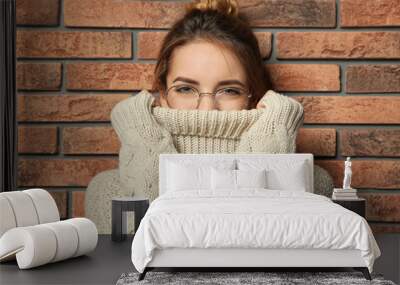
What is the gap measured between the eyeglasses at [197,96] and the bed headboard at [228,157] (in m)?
0.29

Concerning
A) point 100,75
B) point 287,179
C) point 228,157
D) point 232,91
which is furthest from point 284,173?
point 100,75

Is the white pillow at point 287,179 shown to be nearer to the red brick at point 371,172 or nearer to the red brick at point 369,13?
the red brick at point 371,172

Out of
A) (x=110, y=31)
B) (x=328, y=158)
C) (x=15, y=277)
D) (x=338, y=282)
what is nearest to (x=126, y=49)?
(x=110, y=31)

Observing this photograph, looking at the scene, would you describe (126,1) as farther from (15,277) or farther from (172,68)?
(15,277)

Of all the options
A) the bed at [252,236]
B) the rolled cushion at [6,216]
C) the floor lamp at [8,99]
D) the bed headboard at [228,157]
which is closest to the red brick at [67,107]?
the floor lamp at [8,99]

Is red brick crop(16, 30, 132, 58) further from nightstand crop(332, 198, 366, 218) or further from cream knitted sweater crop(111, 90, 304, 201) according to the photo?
nightstand crop(332, 198, 366, 218)

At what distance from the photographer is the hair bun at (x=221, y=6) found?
3451mm

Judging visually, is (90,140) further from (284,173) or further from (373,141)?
(373,141)

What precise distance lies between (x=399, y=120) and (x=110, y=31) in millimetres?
1673

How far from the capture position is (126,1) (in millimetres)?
3514

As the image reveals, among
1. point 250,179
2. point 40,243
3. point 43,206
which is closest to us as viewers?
point 40,243

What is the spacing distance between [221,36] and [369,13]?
32.8 inches

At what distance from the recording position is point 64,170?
3543mm

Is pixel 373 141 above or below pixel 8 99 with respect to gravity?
below
